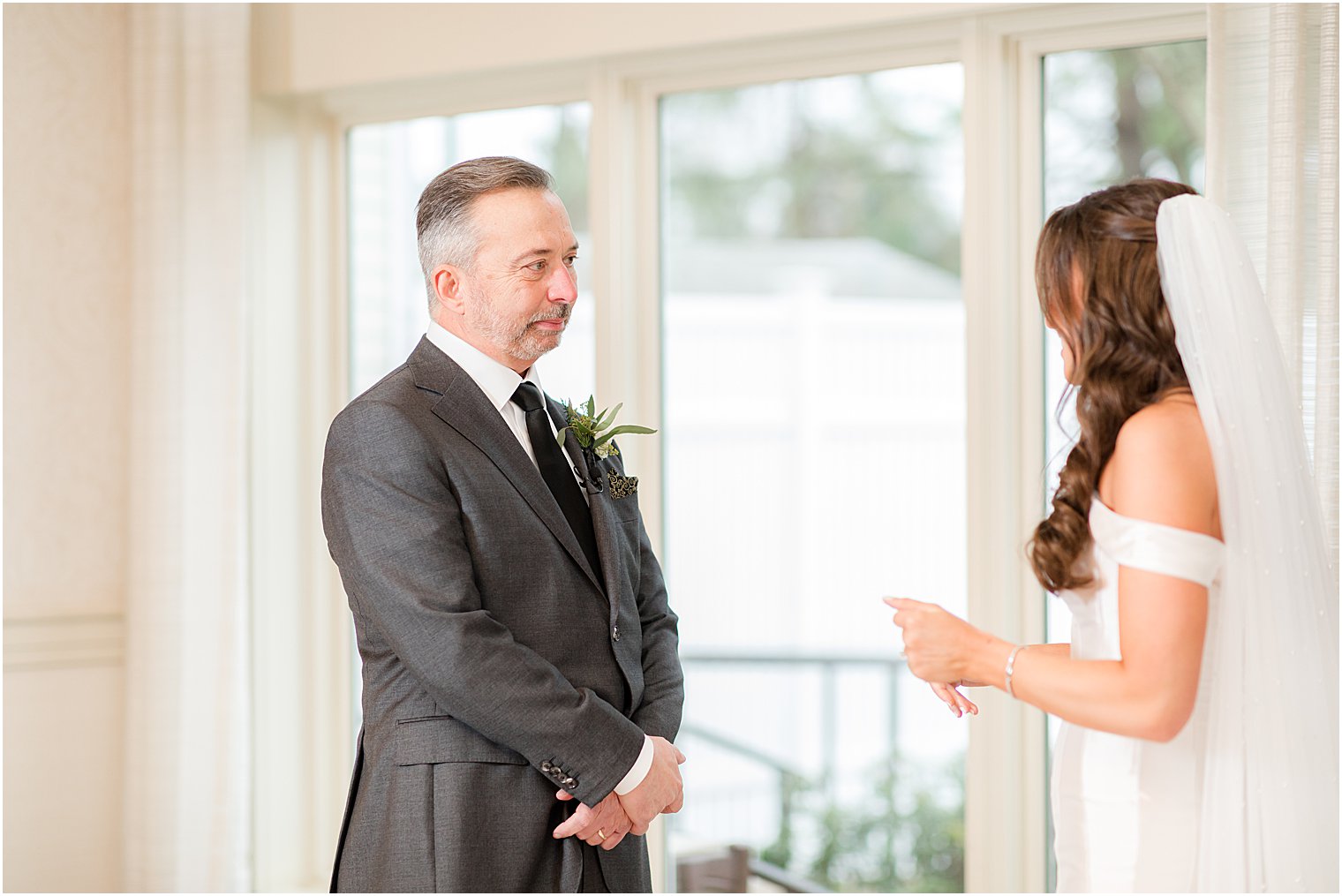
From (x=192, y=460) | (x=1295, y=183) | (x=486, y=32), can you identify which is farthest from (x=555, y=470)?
(x=192, y=460)

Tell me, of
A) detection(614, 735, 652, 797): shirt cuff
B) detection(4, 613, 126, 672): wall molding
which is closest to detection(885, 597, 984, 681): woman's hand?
detection(614, 735, 652, 797): shirt cuff

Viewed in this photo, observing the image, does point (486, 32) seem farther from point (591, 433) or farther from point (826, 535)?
point (826, 535)

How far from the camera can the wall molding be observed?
317 centimetres

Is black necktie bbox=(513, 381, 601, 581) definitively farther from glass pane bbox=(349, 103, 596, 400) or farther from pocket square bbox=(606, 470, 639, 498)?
glass pane bbox=(349, 103, 596, 400)

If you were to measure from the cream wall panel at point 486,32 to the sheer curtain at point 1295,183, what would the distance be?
578 millimetres

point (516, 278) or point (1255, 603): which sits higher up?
point (516, 278)

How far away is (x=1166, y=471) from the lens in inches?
56.3

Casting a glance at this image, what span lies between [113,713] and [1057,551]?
9.10 ft

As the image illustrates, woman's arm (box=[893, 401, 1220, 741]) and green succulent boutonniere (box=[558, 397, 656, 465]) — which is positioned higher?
green succulent boutonniere (box=[558, 397, 656, 465])

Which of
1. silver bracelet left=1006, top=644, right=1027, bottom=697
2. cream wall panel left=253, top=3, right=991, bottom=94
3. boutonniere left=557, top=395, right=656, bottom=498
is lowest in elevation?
silver bracelet left=1006, top=644, right=1027, bottom=697

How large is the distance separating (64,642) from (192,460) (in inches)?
22.7

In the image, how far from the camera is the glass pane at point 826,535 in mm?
4910

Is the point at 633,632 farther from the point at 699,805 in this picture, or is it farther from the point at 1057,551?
the point at 699,805

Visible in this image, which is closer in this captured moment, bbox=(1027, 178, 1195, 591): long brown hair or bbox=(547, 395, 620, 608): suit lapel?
bbox=(1027, 178, 1195, 591): long brown hair
